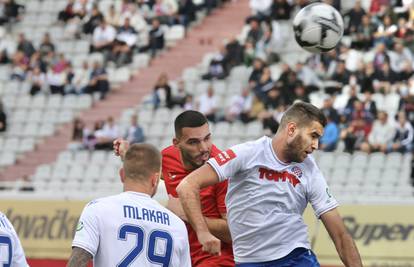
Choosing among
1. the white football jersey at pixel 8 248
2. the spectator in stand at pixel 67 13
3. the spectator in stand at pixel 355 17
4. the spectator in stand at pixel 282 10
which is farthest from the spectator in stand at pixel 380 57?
the white football jersey at pixel 8 248

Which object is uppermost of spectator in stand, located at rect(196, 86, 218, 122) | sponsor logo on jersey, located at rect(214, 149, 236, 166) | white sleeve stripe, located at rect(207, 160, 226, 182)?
sponsor logo on jersey, located at rect(214, 149, 236, 166)

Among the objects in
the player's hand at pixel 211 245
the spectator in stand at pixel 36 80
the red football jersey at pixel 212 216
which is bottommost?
the spectator in stand at pixel 36 80

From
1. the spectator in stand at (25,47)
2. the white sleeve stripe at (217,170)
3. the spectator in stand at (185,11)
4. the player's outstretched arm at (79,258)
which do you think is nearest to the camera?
the player's outstretched arm at (79,258)

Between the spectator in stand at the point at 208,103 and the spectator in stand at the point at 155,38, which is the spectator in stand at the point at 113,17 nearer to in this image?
the spectator in stand at the point at 155,38

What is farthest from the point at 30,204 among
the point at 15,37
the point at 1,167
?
the point at 15,37

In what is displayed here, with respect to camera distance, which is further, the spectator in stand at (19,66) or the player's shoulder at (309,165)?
the spectator in stand at (19,66)

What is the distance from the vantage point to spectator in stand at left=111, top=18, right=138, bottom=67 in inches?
1077

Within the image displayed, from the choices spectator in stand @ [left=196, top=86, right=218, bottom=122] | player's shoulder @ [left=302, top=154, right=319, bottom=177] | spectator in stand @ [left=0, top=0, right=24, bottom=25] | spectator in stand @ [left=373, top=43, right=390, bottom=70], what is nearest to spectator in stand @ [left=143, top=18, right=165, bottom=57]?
spectator in stand @ [left=196, top=86, right=218, bottom=122]

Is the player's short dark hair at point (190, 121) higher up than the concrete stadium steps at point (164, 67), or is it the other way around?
→ the player's short dark hair at point (190, 121)

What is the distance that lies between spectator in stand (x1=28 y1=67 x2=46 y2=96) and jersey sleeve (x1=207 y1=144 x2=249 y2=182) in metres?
19.9

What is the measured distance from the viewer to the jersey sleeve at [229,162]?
25.4ft

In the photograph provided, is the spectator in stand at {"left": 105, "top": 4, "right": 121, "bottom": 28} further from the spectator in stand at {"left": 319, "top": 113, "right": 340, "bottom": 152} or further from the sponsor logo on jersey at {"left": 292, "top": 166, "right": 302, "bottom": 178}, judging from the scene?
the sponsor logo on jersey at {"left": 292, "top": 166, "right": 302, "bottom": 178}

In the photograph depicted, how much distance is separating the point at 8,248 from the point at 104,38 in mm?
21075

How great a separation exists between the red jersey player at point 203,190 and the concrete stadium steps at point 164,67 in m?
17.3
